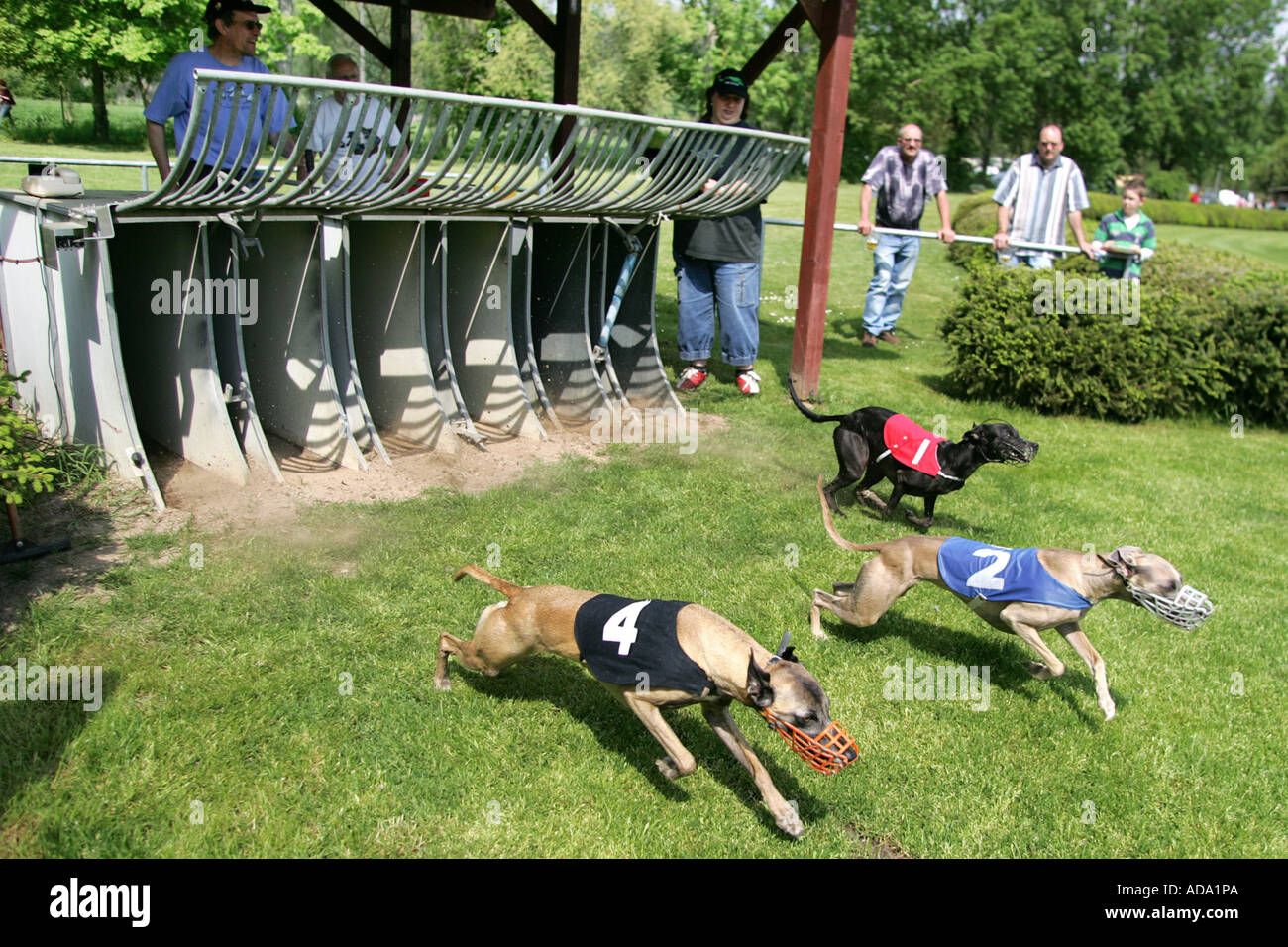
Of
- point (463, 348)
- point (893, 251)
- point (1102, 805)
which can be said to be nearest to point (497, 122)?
point (463, 348)

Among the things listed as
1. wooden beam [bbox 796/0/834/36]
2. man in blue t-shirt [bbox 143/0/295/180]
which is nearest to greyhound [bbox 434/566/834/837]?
man in blue t-shirt [bbox 143/0/295/180]

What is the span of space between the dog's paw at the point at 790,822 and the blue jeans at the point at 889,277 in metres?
9.16

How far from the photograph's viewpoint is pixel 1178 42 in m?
76.7

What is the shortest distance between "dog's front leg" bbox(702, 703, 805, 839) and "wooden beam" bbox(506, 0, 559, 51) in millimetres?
8537

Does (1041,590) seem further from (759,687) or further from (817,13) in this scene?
(817,13)

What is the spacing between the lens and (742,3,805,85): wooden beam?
33.0 ft

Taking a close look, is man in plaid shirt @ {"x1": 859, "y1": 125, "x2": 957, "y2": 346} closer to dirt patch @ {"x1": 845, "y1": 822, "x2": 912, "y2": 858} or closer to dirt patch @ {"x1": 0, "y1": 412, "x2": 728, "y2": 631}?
dirt patch @ {"x1": 0, "y1": 412, "x2": 728, "y2": 631}

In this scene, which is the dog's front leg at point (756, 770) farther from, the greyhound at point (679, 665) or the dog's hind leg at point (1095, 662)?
the dog's hind leg at point (1095, 662)

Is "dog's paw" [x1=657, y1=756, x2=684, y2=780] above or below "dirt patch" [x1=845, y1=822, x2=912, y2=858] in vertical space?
above

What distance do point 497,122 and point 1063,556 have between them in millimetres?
4757

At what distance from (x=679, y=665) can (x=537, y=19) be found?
9.02 metres

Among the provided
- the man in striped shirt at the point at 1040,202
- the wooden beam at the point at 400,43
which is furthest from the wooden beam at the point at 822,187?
the wooden beam at the point at 400,43

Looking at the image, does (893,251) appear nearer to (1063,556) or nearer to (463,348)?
(463,348)

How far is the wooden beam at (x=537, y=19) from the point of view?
10883mm
